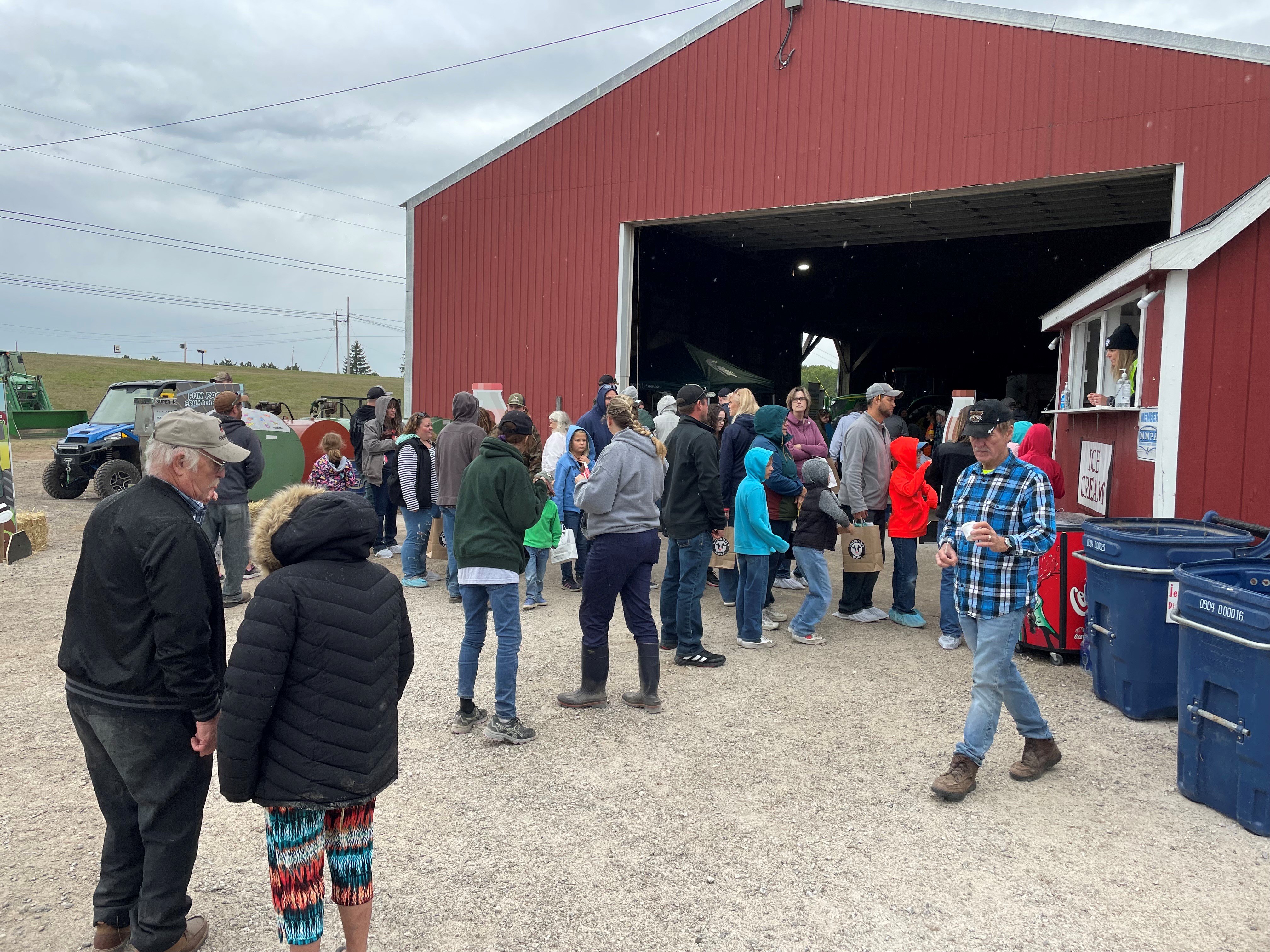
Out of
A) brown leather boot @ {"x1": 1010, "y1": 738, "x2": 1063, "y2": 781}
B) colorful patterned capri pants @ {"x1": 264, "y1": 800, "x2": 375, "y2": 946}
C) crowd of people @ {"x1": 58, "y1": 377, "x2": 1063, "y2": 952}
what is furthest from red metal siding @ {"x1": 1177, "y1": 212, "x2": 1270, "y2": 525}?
colorful patterned capri pants @ {"x1": 264, "y1": 800, "x2": 375, "y2": 946}

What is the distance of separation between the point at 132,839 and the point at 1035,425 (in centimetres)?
611

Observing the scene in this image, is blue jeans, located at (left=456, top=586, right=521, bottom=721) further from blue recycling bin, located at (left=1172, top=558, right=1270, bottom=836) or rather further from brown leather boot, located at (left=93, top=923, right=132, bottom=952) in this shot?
blue recycling bin, located at (left=1172, top=558, right=1270, bottom=836)

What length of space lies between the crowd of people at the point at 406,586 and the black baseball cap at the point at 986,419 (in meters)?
0.01

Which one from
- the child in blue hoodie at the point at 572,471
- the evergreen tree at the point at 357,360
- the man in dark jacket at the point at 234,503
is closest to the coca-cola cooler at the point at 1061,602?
the child in blue hoodie at the point at 572,471

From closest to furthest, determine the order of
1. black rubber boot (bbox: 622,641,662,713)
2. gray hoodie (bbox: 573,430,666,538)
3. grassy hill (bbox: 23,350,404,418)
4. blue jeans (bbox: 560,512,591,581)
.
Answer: gray hoodie (bbox: 573,430,666,538)
black rubber boot (bbox: 622,641,662,713)
blue jeans (bbox: 560,512,591,581)
grassy hill (bbox: 23,350,404,418)

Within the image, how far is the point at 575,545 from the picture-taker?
8195mm

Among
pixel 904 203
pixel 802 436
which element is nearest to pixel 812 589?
pixel 802 436

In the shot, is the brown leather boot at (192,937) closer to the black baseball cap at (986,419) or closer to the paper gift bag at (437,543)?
the black baseball cap at (986,419)

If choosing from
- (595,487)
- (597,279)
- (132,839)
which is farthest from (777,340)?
(132,839)

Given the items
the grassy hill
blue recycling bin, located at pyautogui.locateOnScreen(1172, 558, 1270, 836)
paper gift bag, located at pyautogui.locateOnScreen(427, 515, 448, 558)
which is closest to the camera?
blue recycling bin, located at pyautogui.locateOnScreen(1172, 558, 1270, 836)

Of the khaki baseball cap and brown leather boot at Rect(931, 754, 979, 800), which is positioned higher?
the khaki baseball cap

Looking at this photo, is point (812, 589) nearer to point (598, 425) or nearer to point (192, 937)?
point (598, 425)

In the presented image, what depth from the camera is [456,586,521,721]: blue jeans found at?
452 cm

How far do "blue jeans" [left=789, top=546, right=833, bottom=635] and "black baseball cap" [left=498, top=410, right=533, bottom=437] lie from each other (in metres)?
2.44
